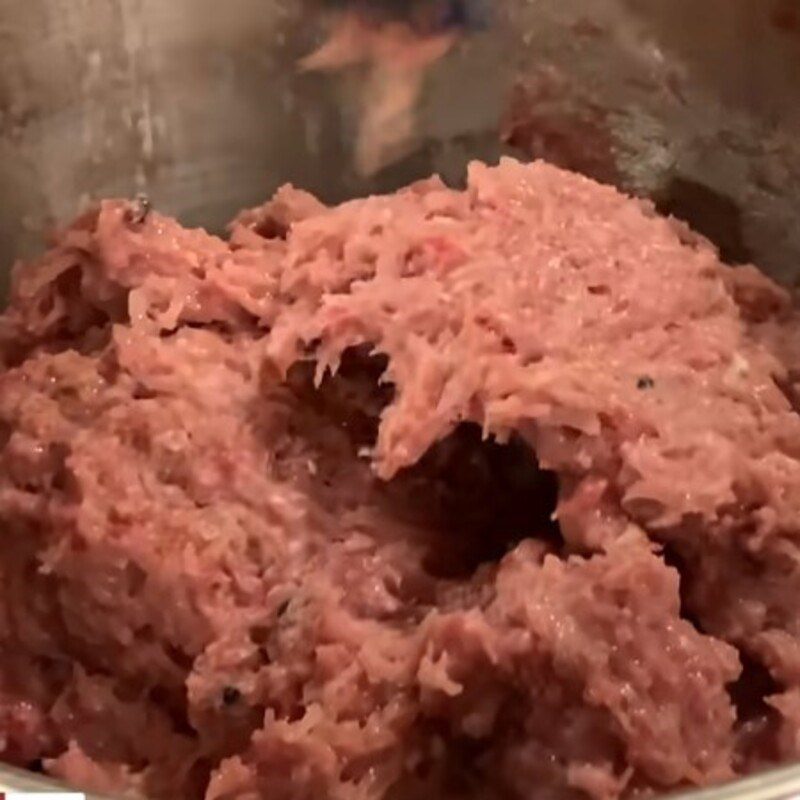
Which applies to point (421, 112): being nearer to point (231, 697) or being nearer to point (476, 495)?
point (476, 495)

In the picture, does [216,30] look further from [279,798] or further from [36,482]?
[279,798]

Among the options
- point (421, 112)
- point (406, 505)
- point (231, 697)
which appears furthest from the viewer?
point (421, 112)

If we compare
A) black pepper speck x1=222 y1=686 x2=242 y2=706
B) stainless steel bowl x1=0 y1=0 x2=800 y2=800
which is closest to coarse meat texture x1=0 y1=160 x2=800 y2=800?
black pepper speck x1=222 y1=686 x2=242 y2=706

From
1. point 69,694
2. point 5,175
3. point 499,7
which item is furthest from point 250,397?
point 499,7

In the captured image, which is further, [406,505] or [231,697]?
[406,505]

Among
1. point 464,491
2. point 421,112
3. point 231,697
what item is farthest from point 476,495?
point 421,112

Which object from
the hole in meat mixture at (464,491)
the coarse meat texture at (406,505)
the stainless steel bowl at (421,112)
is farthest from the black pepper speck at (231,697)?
the stainless steel bowl at (421,112)

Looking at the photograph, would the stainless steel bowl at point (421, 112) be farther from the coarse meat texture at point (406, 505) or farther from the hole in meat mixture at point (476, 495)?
the hole in meat mixture at point (476, 495)
